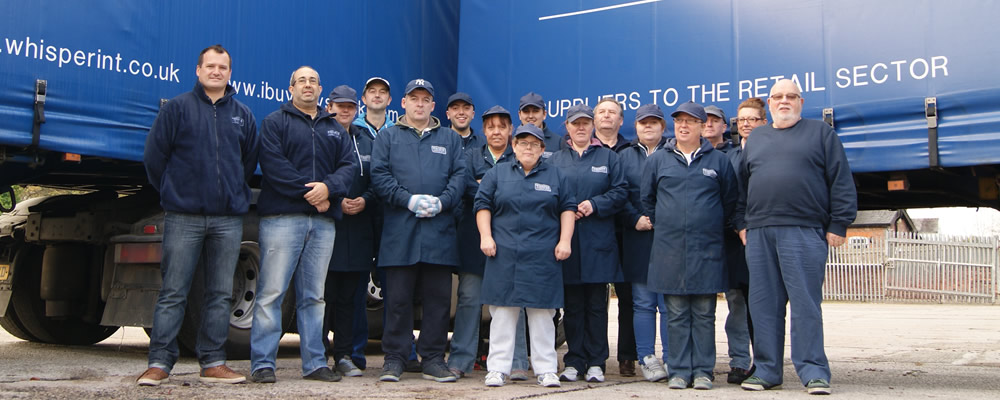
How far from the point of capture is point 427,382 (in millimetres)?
5035

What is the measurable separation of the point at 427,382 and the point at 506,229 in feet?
3.10

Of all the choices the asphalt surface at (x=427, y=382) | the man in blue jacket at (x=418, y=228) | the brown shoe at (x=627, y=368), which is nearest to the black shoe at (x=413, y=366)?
the asphalt surface at (x=427, y=382)

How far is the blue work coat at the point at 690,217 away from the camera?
16.3ft

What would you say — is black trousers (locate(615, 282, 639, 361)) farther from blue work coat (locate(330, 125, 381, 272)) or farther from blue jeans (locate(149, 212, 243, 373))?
blue jeans (locate(149, 212, 243, 373))

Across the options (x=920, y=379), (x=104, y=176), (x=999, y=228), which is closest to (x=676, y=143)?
(x=920, y=379)

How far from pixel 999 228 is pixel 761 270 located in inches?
1874

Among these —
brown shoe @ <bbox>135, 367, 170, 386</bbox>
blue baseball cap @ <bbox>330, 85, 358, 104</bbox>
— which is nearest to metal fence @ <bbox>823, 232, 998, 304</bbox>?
blue baseball cap @ <bbox>330, 85, 358, 104</bbox>

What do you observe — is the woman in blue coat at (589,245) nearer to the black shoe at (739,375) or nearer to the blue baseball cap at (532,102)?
the blue baseball cap at (532,102)

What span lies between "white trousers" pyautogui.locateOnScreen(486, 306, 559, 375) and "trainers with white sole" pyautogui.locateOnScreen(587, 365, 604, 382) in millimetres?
294

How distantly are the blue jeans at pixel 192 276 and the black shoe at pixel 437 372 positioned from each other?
1099mm

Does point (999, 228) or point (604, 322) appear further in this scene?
point (999, 228)

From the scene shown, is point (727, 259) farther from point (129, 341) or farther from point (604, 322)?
point (129, 341)

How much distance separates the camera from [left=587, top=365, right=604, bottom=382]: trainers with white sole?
206 inches

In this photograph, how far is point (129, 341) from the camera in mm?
8562
